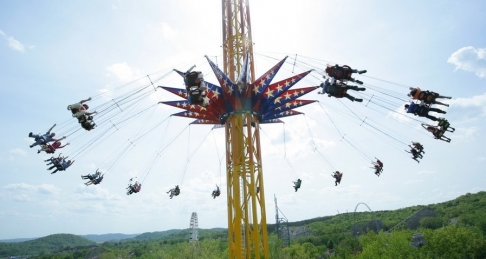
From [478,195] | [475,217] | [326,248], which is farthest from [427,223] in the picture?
[478,195]

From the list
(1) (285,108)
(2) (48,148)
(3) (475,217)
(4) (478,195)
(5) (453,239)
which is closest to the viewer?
(2) (48,148)

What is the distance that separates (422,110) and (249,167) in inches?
300

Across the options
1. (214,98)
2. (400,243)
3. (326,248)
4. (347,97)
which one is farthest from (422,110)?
(326,248)

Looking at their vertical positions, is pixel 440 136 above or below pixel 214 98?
below

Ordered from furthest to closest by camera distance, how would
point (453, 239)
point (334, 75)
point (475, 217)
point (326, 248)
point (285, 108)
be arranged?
point (326, 248) < point (475, 217) < point (453, 239) < point (285, 108) < point (334, 75)

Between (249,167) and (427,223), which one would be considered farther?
(427,223)

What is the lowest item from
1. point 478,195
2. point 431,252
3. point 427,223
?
point 431,252

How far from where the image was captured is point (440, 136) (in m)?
14.4

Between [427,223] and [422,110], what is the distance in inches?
2375

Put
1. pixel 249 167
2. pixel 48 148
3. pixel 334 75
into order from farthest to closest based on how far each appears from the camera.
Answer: pixel 249 167, pixel 48 148, pixel 334 75

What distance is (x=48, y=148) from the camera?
1498 cm

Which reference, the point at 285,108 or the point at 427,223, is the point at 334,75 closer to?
the point at 285,108

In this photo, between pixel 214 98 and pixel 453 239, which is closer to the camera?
pixel 214 98

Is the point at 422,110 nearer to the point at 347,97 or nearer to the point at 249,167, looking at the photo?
the point at 347,97
